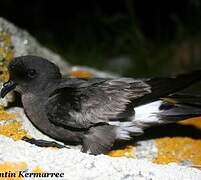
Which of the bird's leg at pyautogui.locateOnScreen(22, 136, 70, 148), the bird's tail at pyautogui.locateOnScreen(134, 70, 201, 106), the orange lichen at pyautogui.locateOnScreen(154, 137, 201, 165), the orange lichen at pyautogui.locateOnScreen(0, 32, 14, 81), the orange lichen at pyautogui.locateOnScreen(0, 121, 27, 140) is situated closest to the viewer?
the bird's leg at pyautogui.locateOnScreen(22, 136, 70, 148)

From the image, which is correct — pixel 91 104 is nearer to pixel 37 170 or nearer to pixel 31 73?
pixel 31 73

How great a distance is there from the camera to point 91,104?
355 centimetres

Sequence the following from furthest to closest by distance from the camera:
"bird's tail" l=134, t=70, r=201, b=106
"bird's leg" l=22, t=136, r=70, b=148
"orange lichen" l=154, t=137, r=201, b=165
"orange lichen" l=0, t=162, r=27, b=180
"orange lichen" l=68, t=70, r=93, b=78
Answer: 1. "orange lichen" l=68, t=70, r=93, b=78
2. "orange lichen" l=154, t=137, r=201, b=165
3. "bird's tail" l=134, t=70, r=201, b=106
4. "bird's leg" l=22, t=136, r=70, b=148
5. "orange lichen" l=0, t=162, r=27, b=180

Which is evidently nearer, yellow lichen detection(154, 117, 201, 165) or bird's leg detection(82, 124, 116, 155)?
bird's leg detection(82, 124, 116, 155)

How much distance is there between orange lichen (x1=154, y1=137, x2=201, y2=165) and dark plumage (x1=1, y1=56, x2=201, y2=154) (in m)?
0.22

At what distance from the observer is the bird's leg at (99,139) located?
354 centimetres

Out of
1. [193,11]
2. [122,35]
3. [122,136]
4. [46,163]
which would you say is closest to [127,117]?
[122,136]

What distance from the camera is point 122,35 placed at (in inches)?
276

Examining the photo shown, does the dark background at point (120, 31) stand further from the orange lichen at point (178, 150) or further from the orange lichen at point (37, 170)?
the orange lichen at point (37, 170)

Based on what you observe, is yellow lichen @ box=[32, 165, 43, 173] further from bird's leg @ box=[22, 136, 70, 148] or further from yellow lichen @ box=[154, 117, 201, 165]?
yellow lichen @ box=[154, 117, 201, 165]

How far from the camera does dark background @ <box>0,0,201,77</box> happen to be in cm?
695

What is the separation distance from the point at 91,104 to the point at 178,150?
79cm

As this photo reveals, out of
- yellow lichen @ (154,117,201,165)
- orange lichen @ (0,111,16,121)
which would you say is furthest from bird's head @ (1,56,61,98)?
yellow lichen @ (154,117,201,165)

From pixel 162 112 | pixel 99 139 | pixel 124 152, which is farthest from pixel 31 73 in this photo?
pixel 162 112
